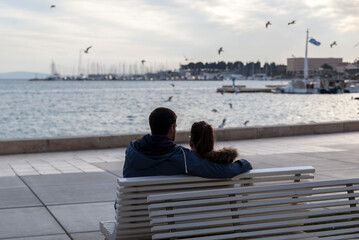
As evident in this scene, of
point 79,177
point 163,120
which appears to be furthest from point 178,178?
point 79,177

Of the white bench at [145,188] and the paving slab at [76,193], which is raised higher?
the white bench at [145,188]

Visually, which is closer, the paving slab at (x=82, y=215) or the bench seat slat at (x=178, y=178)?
the bench seat slat at (x=178, y=178)

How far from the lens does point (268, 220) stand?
4.50 metres

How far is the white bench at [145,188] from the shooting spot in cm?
449

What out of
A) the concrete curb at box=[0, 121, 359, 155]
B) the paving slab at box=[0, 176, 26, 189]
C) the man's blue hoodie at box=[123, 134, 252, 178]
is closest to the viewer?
the man's blue hoodie at box=[123, 134, 252, 178]

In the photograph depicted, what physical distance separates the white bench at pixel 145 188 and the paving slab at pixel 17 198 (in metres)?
2.90

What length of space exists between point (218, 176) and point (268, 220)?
19.4 inches

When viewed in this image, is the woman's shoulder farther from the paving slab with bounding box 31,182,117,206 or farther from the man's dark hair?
the paving slab with bounding box 31,182,117,206

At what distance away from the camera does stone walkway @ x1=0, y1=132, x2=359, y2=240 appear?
6494 mm

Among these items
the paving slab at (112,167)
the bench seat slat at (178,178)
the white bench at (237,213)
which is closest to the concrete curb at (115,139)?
the paving slab at (112,167)

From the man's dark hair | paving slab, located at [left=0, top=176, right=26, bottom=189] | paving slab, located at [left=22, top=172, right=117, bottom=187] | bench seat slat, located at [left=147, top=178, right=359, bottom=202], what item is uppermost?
the man's dark hair

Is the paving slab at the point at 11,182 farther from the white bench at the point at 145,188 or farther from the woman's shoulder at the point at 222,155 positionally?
the woman's shoulder at the point at 222,155

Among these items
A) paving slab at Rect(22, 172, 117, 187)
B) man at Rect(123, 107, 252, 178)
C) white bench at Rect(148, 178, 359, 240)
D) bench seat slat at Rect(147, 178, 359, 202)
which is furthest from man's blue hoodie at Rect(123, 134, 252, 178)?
paving slab at Rect(22, 172, 117, 187)

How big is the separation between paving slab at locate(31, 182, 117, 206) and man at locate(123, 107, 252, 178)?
10.2 feet
